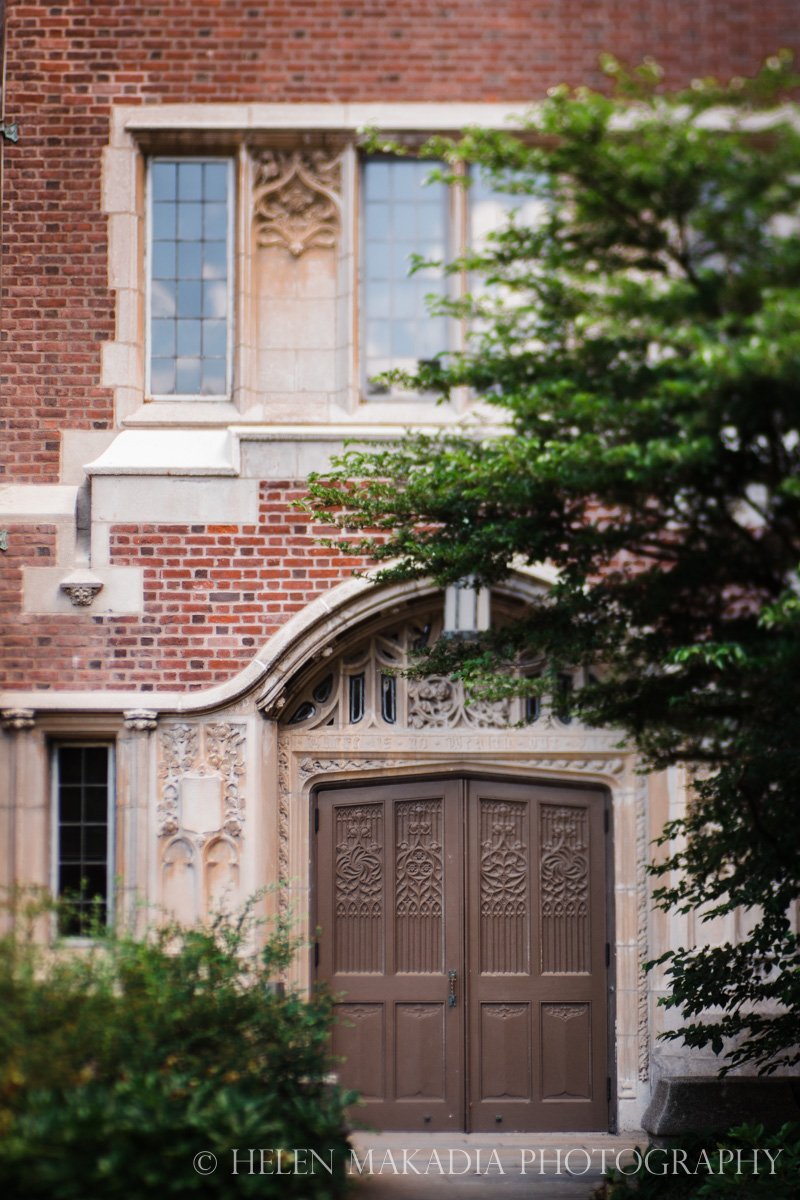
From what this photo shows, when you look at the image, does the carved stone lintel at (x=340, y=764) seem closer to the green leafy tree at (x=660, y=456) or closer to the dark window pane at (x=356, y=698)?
the dark window pane at (x=356, y=698)

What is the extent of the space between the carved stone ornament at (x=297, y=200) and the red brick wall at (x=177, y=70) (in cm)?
39

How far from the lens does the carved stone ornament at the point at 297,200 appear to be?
9086 mm

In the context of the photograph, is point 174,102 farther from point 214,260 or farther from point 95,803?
Answer: point 95,803

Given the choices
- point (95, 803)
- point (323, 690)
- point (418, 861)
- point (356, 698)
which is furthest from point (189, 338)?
point (418, 861)

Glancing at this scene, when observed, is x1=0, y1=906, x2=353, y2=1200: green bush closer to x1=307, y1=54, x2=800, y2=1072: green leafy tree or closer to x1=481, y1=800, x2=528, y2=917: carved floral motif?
x1=307, y1=54, x2=800, y2=1072: green leafy tree

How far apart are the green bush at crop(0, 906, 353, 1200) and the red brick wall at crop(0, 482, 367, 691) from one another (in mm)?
2834

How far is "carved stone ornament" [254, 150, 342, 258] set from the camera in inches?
358

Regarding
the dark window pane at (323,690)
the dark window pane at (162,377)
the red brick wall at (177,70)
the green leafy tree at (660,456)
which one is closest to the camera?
the green leafy tree at (660,456)

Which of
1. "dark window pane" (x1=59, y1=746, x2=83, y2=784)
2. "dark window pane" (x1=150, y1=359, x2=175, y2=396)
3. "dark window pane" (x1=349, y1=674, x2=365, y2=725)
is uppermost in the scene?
"dark window pane" (x1=150, y1=359, x2=175, y2=396)

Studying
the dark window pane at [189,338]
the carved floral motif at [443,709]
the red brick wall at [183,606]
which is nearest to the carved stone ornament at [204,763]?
the red brick wall at [183,606]

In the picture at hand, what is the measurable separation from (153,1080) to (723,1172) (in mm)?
3003

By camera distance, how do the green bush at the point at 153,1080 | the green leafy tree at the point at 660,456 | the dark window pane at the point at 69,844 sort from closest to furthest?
the green bush at the point at 153,1080
the green leafy tree at the point at 660,456
the dark window pane at the point at 69,844

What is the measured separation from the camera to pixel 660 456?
211 inches

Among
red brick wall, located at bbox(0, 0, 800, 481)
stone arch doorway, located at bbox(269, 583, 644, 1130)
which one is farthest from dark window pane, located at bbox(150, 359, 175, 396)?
stone arch doorway, located at bbox(269, 583, 644, 1130)
